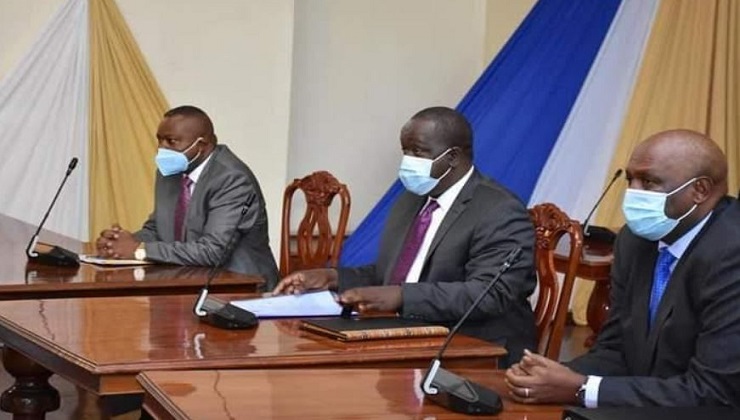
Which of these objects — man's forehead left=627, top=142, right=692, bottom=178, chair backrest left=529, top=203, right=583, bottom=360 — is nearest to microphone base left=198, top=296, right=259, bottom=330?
chair backrest left=529, top=203, right=583, bottom=360

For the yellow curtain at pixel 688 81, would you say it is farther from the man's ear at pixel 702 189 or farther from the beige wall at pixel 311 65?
the man's ear at pixel 702 189

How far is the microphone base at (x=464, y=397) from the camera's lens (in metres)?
2.17

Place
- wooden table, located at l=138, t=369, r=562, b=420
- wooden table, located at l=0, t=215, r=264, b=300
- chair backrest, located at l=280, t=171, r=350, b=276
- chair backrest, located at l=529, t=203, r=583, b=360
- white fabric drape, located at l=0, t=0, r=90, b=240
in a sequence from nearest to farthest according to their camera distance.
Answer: wooden table, located at l=138, t=369, r=562, b=420
chair backrest, located at l=529, t=203, r=583, b=360
wooden table, located at l=0, t=215, r=264, b=300
chair backrest, located at l=280, t=171, r=350, b=276
white fabric drape, located at l=0, t=0, r=90, b=240

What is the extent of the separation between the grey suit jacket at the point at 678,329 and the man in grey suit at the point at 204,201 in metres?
1.68

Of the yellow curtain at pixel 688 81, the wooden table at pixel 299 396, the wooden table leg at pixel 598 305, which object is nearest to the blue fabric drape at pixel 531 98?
the yellow curtain at pixel 688 81

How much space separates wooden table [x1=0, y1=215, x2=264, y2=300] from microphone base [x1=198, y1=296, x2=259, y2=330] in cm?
66

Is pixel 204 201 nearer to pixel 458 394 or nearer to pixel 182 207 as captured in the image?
pixel 182 207

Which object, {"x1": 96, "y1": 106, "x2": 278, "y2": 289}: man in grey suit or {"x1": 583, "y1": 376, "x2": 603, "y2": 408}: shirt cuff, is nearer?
{"x1": 583, "y1": 376, "x2": 603, "y2": 408}: shirt cuff

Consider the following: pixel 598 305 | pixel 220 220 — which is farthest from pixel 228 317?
pixel 598 305

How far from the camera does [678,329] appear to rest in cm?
246

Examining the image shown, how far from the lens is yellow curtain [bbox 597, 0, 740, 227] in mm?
5879

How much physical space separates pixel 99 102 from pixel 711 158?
423cm

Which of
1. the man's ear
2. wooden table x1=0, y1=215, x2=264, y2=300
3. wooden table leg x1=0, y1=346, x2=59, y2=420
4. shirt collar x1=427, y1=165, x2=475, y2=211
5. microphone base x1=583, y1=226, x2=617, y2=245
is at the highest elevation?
the man's ear

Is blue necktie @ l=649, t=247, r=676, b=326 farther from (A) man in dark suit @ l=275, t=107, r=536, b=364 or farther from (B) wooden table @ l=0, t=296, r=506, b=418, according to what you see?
(A) man in dark suit @ l=275, t=107, r=536, b=364
